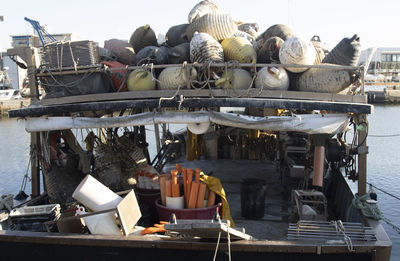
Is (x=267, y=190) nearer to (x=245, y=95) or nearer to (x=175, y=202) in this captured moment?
(x=245, y=95)

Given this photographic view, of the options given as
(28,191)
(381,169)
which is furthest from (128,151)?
(381,169)

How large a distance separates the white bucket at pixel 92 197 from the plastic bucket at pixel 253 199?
96.6 inches

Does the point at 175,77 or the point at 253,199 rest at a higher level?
the point at 175,77

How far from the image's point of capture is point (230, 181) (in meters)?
9.48

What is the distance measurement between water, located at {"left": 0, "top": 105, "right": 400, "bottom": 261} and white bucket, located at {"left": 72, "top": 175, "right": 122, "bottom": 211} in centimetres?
736

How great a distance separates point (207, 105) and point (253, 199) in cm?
195

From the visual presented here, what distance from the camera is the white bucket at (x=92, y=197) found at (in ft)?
17.3

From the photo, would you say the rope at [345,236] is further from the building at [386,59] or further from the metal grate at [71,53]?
the building at [386,59]

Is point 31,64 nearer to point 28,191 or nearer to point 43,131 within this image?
point 43,131

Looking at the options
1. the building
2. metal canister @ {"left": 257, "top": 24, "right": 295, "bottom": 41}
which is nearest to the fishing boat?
metal canister @ {"left": 257, "top": 24, "right": 295, "bottom": 41}

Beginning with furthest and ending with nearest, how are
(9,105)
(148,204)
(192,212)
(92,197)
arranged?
(9,105), (148,204), (192,212), (92,197)

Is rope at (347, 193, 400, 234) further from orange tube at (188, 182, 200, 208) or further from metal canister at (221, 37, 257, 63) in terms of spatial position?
metal canister at (221, 37, 257, 63)

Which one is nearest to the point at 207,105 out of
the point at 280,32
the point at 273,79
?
the point at 273,79

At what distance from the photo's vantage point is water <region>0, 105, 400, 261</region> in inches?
482
